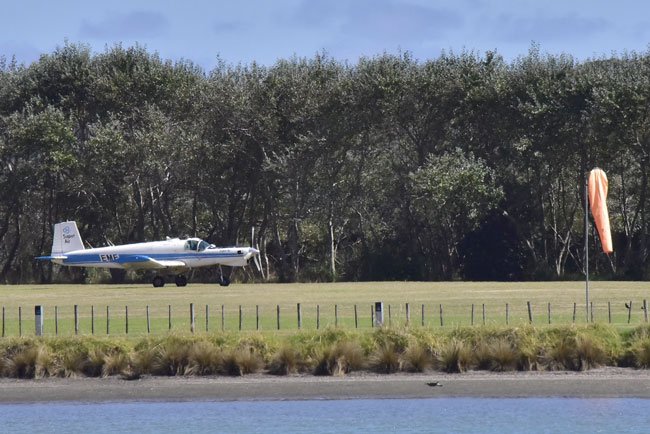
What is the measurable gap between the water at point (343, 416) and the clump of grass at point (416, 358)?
210cm

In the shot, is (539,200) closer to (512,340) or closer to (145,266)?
(145,266)

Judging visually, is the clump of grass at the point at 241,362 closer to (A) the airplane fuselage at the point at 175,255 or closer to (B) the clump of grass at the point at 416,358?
(B) the clump of grass at the point at 416,358

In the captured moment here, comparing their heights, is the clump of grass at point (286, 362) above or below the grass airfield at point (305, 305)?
below

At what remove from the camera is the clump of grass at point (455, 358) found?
3098 centimetres

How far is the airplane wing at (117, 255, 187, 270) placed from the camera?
7188 centimetres

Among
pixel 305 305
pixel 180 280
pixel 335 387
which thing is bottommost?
pixel 335 387

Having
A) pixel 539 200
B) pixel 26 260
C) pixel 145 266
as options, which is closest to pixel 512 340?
pixel 145 266

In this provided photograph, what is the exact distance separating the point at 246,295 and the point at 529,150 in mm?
25355

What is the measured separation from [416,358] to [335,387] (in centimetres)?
235

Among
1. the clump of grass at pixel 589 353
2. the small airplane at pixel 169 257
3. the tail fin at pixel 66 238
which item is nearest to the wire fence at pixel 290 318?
the clump of grass at pixel 589 353

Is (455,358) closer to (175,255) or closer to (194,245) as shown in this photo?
(194,245)

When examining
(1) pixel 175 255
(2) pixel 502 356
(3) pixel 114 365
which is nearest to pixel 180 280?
(1) pixel 175 255

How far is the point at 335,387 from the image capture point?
29828mm

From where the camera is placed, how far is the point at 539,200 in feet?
259
